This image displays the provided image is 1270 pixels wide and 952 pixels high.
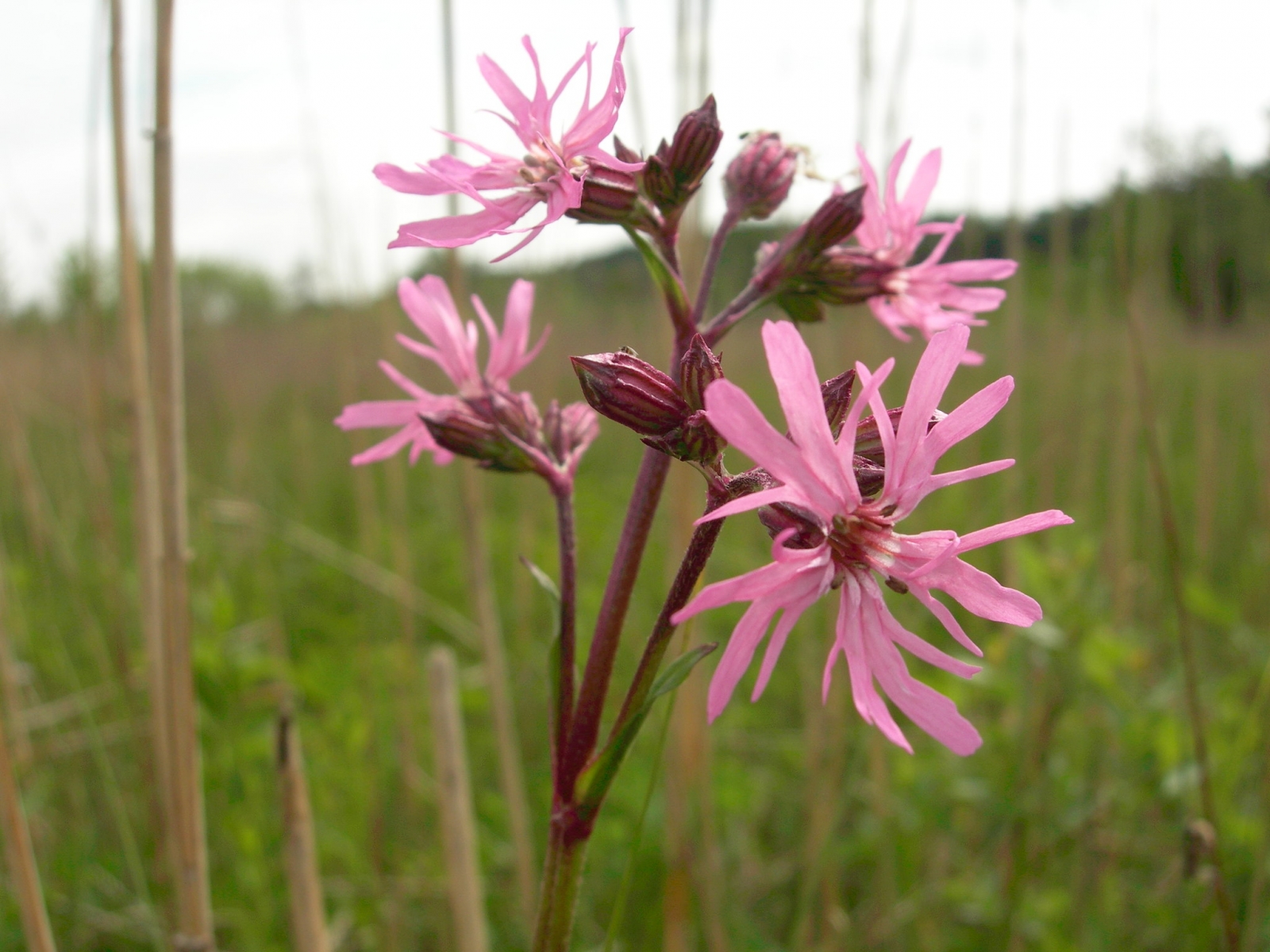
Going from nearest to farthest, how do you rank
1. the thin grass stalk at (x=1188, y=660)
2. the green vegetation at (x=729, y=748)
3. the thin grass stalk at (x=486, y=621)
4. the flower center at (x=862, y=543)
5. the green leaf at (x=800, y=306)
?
the flower center at (x=862, y=543), the green leaf at (x=800, y=306), the thin grass stalk at (x=1188, y=660), the thin grass stalk at (x=486, y=621), the green vegetation at (x=729, y=748)

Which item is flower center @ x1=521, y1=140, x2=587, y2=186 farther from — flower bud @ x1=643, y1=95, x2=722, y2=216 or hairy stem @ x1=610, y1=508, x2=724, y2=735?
hairy stem @ x1=610, y1=508, x2=724, y2=735

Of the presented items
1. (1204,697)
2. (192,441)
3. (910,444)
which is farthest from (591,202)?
(192,441)

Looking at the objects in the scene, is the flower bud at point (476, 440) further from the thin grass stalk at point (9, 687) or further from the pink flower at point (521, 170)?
the thin grass stalk at point (9, 687)

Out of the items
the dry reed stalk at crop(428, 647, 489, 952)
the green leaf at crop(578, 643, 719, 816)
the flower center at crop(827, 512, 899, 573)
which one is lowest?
the dry reed stalk at crop(428, 647, 489, 952)

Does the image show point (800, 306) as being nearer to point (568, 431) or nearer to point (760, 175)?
point (760, 175)

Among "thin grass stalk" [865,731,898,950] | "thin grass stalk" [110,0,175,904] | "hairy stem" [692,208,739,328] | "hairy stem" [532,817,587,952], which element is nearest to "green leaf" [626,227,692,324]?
"hairy stem" [692,208,739,328]

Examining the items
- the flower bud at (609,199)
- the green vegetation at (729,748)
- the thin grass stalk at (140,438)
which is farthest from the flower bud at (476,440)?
the green vegetation at (729,748)

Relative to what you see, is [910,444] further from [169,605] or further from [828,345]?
[828,345]

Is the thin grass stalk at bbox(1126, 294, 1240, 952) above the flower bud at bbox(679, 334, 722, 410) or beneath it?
beneath
